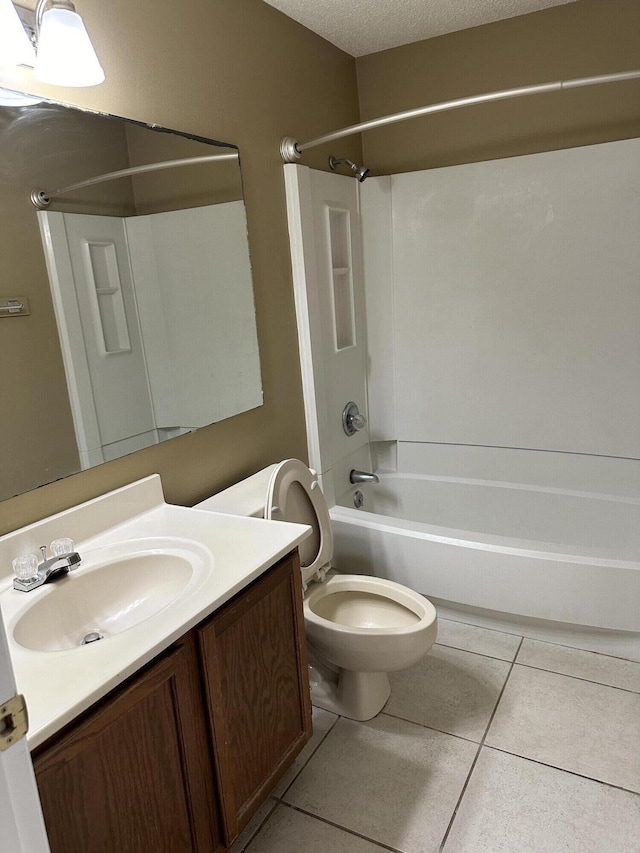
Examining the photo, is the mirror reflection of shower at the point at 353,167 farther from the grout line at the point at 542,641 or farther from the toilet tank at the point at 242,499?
the grout line at the point at 542,641

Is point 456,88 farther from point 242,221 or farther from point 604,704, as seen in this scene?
point 604,704

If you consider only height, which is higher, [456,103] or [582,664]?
[456,103]

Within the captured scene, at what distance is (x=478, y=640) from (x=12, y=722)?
81.5 inches

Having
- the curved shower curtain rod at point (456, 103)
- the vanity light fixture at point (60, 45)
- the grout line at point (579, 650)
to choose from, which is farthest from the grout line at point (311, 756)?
the curved shower curtain rod at point (456, 103)

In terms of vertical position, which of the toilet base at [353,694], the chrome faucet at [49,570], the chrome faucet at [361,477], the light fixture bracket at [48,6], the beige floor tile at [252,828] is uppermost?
the light fixture bracket at [48,6]

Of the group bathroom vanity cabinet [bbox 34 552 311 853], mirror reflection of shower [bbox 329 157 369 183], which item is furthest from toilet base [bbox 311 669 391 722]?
mirror reflection of shower [bbox 329 157 369 183]

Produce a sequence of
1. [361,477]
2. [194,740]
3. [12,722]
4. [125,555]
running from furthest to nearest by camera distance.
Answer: [361,477], [125,555], [194,740], [12,722]

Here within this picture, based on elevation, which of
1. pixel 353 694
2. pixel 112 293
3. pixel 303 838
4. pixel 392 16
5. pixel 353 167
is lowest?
pixel 303 838

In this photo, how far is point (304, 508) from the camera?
6.93 ft

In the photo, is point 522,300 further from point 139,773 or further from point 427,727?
point 139,773

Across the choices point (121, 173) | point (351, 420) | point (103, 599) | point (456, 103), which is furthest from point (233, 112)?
point (103, 599)

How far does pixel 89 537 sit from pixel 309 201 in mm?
1587

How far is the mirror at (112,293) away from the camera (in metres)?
1.44

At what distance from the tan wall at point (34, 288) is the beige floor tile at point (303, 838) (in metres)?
1.12
